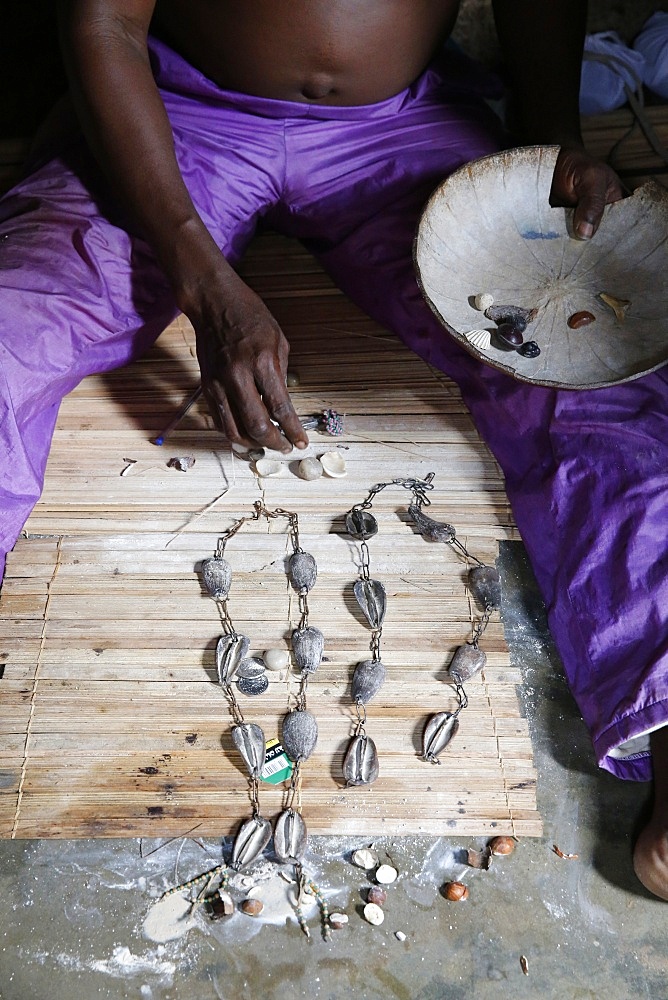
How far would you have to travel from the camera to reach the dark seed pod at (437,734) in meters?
1.12

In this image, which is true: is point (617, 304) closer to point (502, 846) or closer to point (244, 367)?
point (244, 367)

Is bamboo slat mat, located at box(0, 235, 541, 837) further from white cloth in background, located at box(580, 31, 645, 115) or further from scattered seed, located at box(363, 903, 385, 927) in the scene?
white cloth in background, located at box(580, 31, 645, 115)

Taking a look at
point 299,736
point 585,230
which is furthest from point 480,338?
point 299,736

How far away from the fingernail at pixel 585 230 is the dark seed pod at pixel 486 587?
55cm

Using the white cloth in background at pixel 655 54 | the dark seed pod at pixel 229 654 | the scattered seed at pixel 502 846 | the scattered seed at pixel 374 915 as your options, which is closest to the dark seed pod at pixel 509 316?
the dark seed pod at pixel 229 654

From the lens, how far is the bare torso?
1.31 m


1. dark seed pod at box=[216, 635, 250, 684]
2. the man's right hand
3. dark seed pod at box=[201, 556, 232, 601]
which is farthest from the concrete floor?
the man's right hand

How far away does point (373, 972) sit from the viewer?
102 cm

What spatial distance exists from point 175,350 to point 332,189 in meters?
0.40

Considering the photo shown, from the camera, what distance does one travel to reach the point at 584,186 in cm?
130

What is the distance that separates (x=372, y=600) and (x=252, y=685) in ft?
0.69

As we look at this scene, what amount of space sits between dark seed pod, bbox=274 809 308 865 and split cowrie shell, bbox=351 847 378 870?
0.07m

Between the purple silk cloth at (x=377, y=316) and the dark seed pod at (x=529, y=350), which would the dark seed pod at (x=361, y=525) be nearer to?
the purple silk cloth at (x=377, y=316)

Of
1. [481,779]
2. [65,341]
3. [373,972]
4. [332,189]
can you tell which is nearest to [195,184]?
[332,189]
